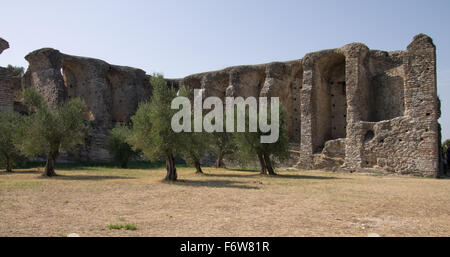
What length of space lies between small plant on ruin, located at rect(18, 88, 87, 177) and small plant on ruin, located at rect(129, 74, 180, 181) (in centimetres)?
335

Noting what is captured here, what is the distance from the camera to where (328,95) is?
92.2 feet

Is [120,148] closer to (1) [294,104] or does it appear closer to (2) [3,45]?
(2) [3,45]

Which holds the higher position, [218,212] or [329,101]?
[329,101]

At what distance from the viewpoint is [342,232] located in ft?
18.5

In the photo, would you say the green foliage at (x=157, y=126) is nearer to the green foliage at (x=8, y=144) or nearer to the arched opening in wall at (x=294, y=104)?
the green foliage at (x=8, y=144)

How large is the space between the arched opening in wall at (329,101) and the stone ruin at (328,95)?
0.08 metres

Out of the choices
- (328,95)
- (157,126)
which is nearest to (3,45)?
(157,126)

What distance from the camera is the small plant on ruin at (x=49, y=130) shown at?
615 inches

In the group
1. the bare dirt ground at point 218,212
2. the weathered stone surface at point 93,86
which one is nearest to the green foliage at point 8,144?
the weathered stone surface at point 93,86

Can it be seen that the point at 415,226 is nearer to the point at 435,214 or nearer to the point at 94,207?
the point at 435,214

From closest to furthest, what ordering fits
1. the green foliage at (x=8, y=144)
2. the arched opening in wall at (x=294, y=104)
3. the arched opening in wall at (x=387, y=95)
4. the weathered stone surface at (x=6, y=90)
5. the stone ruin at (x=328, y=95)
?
the green foliage at (x=8, y=144) → the stone ruin at (x=328, y=95) → the arched opening in wall at (x=387, y=95) → the weathered stone surface at (x=6, y=90) → the arched opening in wall at (x=294, y=104)

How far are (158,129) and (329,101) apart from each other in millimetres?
18330

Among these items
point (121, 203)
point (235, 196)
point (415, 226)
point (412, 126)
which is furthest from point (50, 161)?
point (412, 126)

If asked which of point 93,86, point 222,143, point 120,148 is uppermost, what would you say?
point 93,86
